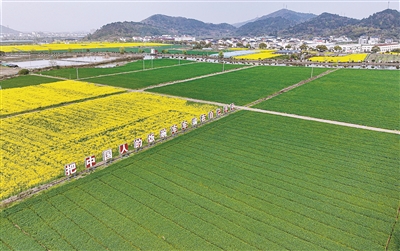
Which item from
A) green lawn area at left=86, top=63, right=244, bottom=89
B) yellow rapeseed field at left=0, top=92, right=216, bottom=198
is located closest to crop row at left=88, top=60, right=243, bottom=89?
green lawn area at left=86, top=63, right=244, bottom=89

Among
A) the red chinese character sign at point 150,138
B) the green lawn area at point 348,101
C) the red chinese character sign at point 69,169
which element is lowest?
the red chinese character sign at point 69,169

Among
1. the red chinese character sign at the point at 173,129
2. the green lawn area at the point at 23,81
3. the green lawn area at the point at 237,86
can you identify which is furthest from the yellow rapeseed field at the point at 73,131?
the green lawn area at the point at 23,81

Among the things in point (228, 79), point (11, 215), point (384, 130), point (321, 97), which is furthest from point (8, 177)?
point (228, 79)

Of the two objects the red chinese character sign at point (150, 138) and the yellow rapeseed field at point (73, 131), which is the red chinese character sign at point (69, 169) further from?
the red chinese character sign at point (150, 138)

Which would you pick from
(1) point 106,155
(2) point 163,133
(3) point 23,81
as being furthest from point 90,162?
(3) point 23,81

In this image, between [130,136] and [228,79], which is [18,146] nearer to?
[130,136]

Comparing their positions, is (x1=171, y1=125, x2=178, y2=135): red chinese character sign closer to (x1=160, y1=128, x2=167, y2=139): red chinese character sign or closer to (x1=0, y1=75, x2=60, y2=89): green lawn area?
(x1=160, y1=128, x2=167, y2=139): red chinese character sign
